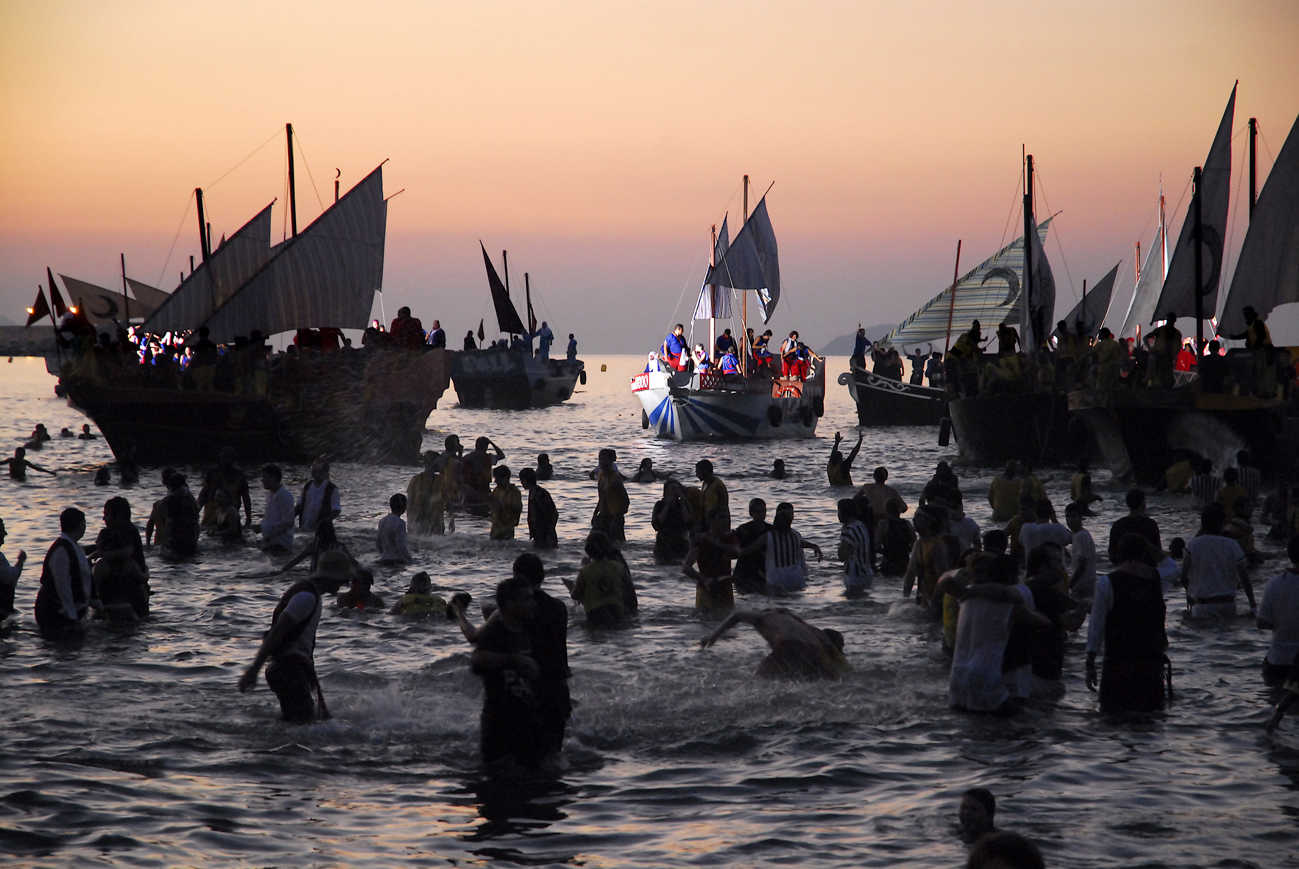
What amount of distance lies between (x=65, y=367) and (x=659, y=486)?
1669 cm

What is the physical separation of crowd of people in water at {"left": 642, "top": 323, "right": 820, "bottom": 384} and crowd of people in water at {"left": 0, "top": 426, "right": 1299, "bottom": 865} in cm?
3150

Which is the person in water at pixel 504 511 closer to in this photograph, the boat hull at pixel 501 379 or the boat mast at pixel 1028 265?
the boat mast at pixel 1028 265

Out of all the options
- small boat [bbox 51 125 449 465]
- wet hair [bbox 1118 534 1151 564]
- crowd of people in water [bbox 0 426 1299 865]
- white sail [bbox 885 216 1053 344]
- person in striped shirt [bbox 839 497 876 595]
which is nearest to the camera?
crowd of people in water [bbox 0 426 1299 865]

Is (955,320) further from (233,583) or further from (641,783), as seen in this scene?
(641,783)

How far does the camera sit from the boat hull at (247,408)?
127 feet

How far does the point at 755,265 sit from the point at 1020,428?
878 inches

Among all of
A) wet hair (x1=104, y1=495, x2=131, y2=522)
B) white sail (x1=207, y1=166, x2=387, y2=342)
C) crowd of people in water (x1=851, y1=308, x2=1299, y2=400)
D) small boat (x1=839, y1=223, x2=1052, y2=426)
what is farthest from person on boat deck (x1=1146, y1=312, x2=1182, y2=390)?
small boat (x1=839, y1=223, x2=1052, y2=426)

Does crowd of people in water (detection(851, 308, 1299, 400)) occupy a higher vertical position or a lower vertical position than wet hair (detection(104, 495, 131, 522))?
higher

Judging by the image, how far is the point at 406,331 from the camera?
4141cm

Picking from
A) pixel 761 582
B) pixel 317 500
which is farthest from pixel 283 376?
pixel 761 582

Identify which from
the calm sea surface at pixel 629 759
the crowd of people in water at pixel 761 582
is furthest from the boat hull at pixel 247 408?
the calm sea surface at pixel 629 759

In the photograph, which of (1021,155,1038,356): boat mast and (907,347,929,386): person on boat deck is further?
(907,347,929,386): person on boat deck

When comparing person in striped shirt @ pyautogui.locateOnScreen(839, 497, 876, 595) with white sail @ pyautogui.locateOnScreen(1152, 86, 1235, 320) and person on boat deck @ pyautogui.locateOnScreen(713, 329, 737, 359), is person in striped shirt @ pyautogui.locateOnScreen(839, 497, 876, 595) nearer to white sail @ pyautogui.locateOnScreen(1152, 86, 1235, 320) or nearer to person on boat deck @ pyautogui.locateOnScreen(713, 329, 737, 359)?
white sail @ pyautogui.locateOnScreen(1152, 86, 1235, 320)

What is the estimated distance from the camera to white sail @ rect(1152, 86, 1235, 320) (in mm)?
34188
